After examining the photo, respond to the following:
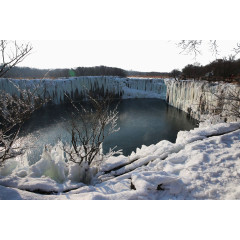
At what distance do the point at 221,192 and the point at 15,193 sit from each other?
12.1 feet

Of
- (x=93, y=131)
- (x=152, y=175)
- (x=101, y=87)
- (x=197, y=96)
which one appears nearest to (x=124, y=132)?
(x=93, y=131)

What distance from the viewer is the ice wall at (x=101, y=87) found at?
2317cm

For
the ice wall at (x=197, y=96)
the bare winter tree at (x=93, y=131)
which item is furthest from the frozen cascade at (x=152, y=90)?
the bare winter tree at (x=93, y=131)

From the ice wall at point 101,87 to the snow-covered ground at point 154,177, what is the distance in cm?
1730

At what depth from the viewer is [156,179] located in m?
3.26

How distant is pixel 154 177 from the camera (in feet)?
10.8

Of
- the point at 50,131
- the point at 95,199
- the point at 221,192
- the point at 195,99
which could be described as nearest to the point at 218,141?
the point at 221,192

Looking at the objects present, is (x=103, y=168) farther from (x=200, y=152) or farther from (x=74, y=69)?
(x=74, y=69)

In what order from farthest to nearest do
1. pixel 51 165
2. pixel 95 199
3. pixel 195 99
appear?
pixel 195 99
pixel 51 165
pixel 95 199

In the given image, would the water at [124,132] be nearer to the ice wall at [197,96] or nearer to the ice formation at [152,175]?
the ice wall at [197,96]

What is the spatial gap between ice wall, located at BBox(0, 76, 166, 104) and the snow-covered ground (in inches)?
681

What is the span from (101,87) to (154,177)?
27.3 m

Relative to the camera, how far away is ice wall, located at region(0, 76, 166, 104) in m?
23.2

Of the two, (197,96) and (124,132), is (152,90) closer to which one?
(197,96)
